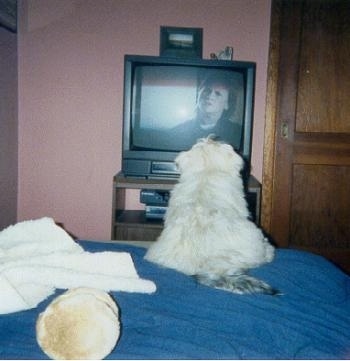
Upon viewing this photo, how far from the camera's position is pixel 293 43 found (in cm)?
351

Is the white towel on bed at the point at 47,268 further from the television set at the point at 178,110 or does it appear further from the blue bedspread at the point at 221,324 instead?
the television set at the point at 178,110

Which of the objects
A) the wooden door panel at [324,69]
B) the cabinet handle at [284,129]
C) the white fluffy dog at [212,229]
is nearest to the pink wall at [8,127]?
the white fluffy dog at [212,229]

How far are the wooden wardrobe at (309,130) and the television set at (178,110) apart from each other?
0.48 m

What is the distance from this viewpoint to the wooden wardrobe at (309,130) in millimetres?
3494

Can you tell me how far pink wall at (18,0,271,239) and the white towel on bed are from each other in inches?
82.4

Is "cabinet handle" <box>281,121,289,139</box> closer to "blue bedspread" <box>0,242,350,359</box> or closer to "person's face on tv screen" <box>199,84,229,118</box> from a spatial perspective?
"person's face on tv screen" <box>199,84,229,118</box>

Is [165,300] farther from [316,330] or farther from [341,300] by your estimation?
[341,300]

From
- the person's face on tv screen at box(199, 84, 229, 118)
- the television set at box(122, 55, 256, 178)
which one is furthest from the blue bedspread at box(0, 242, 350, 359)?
the person's face on tv screen at box(199, 84, 229, 118)

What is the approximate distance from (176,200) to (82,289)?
986mm

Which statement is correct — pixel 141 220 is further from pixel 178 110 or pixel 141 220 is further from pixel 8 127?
pixel 8 127

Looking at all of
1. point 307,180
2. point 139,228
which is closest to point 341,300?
point 139,228

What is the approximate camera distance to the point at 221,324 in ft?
3.96

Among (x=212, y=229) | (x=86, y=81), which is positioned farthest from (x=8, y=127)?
(x=212, y=229)

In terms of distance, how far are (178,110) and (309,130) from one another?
1236mm
